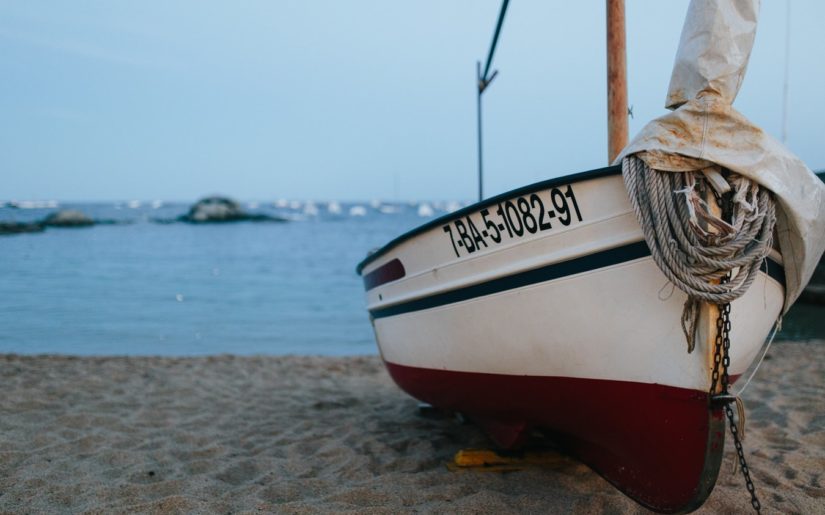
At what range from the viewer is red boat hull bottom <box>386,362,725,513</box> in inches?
116

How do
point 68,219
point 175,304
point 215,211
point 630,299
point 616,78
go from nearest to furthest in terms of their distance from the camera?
1. point 630,299
2. point 616,78
3. point 175,304
4. point 68,219
5. point 215,211

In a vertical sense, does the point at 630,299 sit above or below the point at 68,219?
below

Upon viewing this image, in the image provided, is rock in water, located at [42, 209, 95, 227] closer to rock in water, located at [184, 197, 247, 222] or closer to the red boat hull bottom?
rock in water, located at [184, 197, 247, 222]

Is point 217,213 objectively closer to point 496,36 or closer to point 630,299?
point 496,36

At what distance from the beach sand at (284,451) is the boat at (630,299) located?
1.94 feet

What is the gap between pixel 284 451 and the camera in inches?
187

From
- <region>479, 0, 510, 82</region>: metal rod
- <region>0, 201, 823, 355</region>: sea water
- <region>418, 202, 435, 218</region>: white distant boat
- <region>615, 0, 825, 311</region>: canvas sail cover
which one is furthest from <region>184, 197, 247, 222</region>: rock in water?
<region>615, 0, 825, 311</region>: canvas sail cover

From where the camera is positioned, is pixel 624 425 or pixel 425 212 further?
pixel 425 212

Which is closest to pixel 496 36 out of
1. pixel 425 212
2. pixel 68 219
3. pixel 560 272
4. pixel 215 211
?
pixel 560 272

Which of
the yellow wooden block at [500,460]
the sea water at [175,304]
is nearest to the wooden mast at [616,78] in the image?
the yellow wooden block at [500,460]

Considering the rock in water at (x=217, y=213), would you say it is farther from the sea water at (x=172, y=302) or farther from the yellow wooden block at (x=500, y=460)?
the yellow wooden block at (x=500, y=460)

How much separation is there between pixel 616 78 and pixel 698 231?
1830 mm

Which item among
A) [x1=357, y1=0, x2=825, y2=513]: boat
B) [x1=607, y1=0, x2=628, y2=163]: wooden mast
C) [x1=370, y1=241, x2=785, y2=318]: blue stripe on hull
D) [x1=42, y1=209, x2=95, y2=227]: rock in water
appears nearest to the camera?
[x1=357, y1=0, x2=825, y2=513]: boat

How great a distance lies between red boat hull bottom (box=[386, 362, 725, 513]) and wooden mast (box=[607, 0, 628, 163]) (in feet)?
5.40
